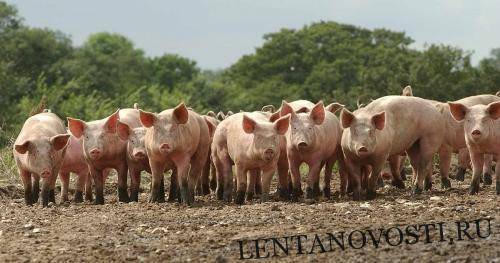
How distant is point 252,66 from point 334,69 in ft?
20.1

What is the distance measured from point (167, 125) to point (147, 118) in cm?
27

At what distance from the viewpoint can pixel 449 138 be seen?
14852 millimetres

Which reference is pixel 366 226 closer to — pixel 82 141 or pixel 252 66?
pixel 82 141

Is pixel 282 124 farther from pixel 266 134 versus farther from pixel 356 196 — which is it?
pixel 356 196

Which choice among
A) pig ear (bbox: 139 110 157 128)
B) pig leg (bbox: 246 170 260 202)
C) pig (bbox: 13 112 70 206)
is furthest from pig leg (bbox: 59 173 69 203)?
pig leg (bbox: 246 170 260 202)

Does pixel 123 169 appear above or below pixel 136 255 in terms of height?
above

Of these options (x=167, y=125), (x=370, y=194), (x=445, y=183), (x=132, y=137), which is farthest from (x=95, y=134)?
(x=445, y=183)

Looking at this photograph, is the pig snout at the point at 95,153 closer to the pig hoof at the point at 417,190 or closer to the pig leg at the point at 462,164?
the pig hoof at the point at 417,190

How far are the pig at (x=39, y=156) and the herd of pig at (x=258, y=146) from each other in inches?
0.5

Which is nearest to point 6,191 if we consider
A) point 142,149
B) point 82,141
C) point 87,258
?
point 82,141

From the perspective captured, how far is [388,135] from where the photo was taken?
12.8 meters

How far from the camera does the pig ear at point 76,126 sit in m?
13.4

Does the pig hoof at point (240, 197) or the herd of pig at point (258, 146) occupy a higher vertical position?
the herd of pig at point (258, 146)

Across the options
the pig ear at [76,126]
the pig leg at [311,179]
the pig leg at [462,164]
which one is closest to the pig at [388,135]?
the pig leg at [311,179]
